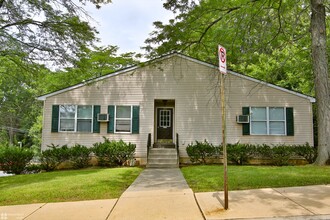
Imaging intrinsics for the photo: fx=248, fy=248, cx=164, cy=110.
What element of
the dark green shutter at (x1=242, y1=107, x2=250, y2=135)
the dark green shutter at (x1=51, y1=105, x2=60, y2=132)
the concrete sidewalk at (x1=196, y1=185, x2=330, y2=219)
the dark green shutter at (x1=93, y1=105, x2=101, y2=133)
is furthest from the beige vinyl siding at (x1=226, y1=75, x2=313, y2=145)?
the dark green shutter at (x1=51, y1=105, x2=60, y2=132)

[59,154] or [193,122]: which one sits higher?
[193,122]

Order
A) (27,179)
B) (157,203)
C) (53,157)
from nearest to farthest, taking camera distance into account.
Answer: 1. (157,203)
2. (27,179)
3. (53,157)

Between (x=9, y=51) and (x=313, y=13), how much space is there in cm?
1319

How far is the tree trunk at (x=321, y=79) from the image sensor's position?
9492mm

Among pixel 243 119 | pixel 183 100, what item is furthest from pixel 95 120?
pixel 243 119

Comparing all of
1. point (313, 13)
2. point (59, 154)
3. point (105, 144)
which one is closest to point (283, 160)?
point (313, 13)

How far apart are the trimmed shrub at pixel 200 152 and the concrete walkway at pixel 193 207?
5.94 m

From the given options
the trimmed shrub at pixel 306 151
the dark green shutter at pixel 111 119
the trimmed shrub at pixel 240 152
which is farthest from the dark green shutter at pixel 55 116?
the trimmed shrub at pixel 306 151

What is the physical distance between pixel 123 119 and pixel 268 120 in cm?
752

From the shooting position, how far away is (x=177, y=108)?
512 inches

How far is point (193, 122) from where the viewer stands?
42.5 ft

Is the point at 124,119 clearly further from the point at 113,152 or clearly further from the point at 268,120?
the point at 268,120

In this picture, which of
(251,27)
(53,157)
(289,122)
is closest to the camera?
(251,27)

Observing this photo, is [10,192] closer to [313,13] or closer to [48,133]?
[48,133]
